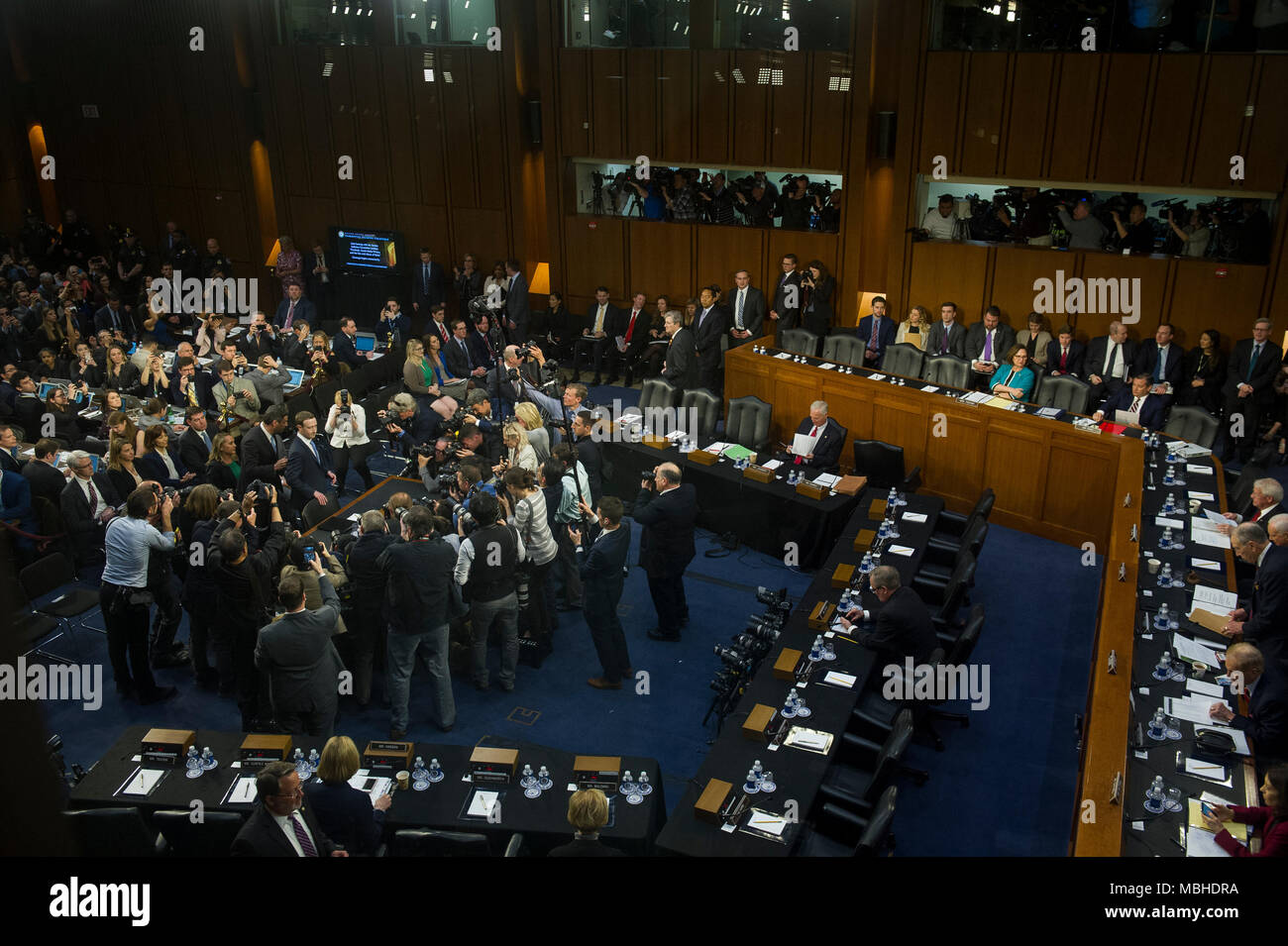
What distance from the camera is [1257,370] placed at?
1157 centimetres

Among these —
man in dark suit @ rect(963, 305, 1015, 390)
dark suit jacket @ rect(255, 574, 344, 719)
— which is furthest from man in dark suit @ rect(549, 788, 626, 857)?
man in dark suit @ rect(963, 305, 1015, 390)

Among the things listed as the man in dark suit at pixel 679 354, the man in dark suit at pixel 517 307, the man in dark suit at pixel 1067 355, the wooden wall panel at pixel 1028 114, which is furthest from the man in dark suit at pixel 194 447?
the wooden wall panel at pixel 1028 114

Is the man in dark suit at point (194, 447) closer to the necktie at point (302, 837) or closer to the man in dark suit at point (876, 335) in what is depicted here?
the necktie at point (302, 837)

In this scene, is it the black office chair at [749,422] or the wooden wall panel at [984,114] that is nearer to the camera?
the black office chair at [749,422]

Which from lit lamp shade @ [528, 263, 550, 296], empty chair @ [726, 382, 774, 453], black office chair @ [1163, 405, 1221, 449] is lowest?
empty chair @ [726, 382, 774, 453]

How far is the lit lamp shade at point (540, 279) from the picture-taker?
17.2 metres

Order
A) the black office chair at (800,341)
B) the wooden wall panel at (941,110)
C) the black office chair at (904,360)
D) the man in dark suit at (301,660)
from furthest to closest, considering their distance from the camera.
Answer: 1. the black office chair at (800,341)
2. the wooden wall panel at (941,110)
3. the black office chair at (904,360)
4. the man in dark suit at (301,660)

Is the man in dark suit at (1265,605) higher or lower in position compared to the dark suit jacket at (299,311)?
lower

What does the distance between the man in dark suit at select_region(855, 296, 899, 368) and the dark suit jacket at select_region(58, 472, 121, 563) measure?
8.94 meters

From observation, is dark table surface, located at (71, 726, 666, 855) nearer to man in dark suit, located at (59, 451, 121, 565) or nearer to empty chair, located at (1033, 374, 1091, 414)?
man in dark suit, located at (59, 451, 121, 565)

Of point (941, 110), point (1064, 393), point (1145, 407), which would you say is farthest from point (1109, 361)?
point (941, 110)

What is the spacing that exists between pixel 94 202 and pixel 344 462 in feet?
46.0

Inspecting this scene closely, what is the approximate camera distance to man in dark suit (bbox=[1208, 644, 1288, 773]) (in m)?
5.72

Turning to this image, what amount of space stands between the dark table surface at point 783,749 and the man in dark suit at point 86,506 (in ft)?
20.3
